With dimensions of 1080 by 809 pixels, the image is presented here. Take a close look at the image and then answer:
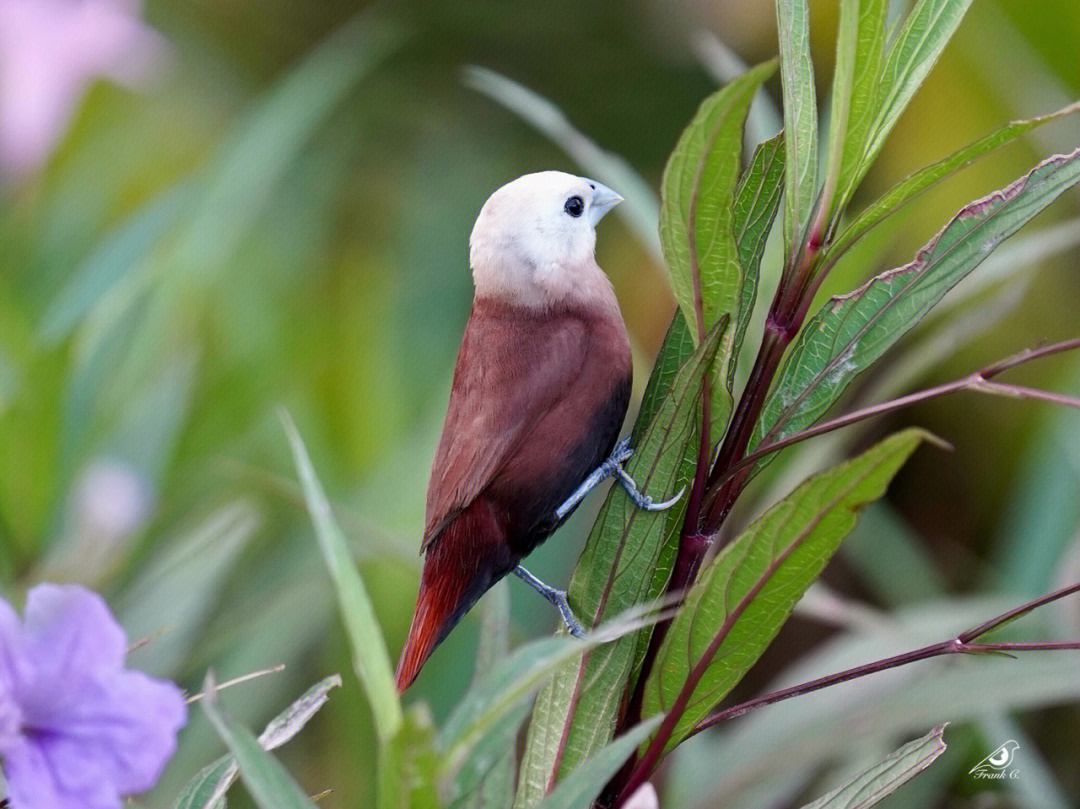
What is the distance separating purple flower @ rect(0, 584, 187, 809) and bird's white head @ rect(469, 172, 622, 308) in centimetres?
20

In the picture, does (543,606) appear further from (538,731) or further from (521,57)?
(521,57)

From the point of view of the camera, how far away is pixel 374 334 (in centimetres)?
111

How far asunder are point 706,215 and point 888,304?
0.06 m

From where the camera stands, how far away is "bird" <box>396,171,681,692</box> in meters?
0.40

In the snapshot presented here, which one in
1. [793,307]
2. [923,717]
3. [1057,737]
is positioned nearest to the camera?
[793,307]

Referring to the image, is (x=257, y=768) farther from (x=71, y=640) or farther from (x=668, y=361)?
(x=668, y=361)

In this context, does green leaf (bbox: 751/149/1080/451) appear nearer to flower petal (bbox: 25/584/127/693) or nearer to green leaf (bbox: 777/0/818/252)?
green leaf (bbox: 777/0/818/252)

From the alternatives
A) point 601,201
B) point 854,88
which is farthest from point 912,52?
point 601,201

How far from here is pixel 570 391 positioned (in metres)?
0.42

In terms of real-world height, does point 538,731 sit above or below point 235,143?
below

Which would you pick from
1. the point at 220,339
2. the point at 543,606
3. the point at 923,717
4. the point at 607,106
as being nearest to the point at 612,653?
the point at 923,717

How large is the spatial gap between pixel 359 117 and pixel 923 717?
108 centimetres

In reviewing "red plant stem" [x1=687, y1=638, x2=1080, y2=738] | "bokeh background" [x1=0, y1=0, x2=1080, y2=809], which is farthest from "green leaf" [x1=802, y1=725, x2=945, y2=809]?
"bokeh background" [x1=0, y1=0, x2=1080, y2=809]

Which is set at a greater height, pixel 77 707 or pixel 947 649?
pixel 77 707
